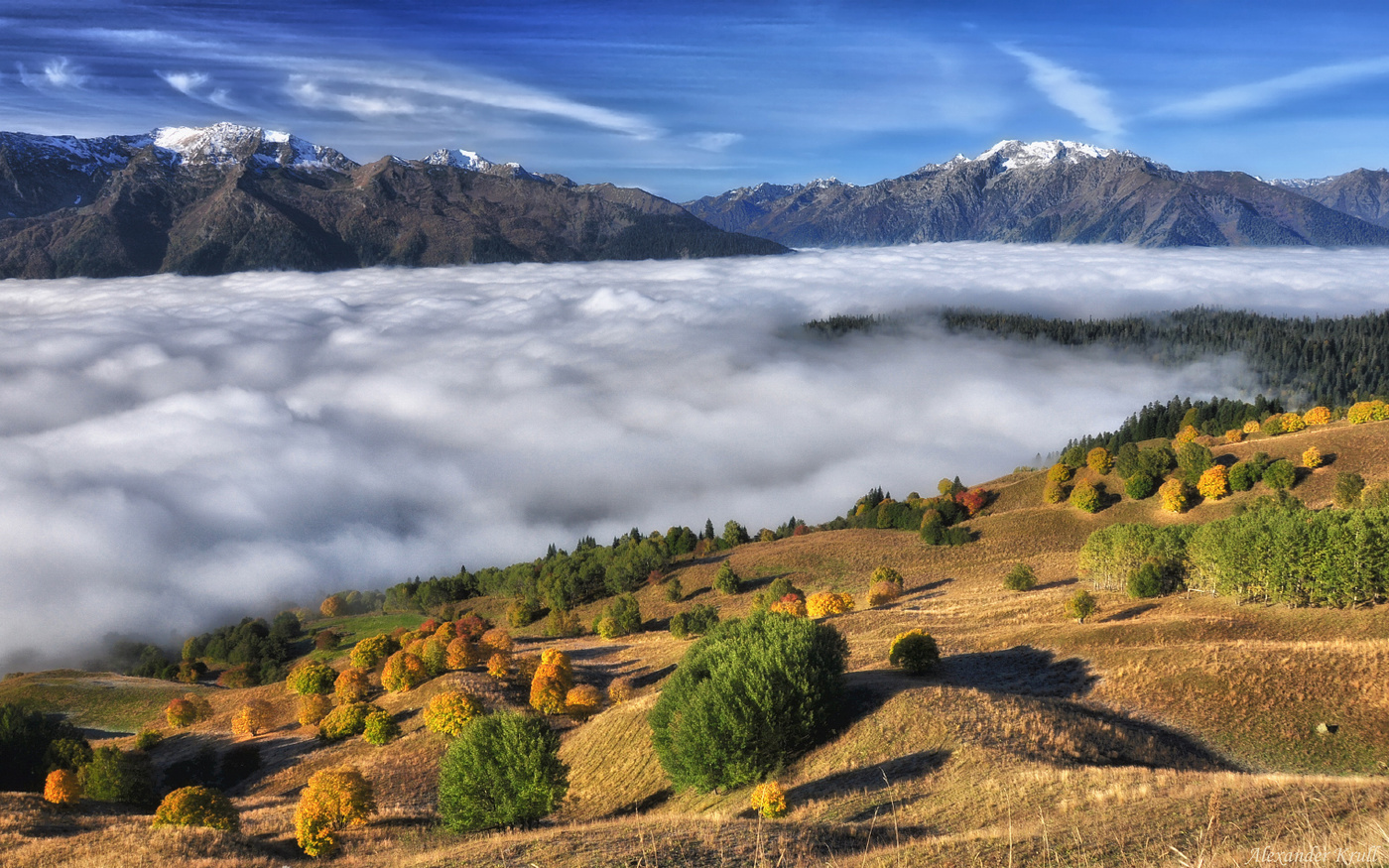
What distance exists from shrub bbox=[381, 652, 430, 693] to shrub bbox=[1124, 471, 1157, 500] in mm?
106899

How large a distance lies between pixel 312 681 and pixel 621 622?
136 ft

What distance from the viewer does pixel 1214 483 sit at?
104062 mm

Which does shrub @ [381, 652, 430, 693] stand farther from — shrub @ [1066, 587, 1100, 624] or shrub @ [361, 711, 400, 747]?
shrub @ [1066, 587, 1100, 624]

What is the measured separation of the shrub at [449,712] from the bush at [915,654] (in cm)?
3270

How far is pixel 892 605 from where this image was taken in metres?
88.6

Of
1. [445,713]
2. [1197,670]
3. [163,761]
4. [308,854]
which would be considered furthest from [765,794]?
[163,761]

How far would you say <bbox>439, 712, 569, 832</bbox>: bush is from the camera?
3594cm

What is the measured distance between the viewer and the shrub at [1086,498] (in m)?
116

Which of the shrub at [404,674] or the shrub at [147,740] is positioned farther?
the shrub at [404,674]

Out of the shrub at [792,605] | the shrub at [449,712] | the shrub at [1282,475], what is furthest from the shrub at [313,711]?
the shrub at [1282,475]

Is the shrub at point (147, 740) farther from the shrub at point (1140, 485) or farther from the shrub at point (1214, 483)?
the shrub at point (1214, 483)

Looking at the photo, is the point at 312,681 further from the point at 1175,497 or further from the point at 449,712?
the point at 1175,497

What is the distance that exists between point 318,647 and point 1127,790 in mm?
134689

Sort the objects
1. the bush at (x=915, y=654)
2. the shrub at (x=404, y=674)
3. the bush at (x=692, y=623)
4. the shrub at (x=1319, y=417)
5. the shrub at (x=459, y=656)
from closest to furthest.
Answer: the bush at (x=915, y=654) < the shrub at (x=404, y=674) < the shrub at (x=459, y=656) < the bush at (x=692, y=623) < the shrub at (x=1319, y=417)
